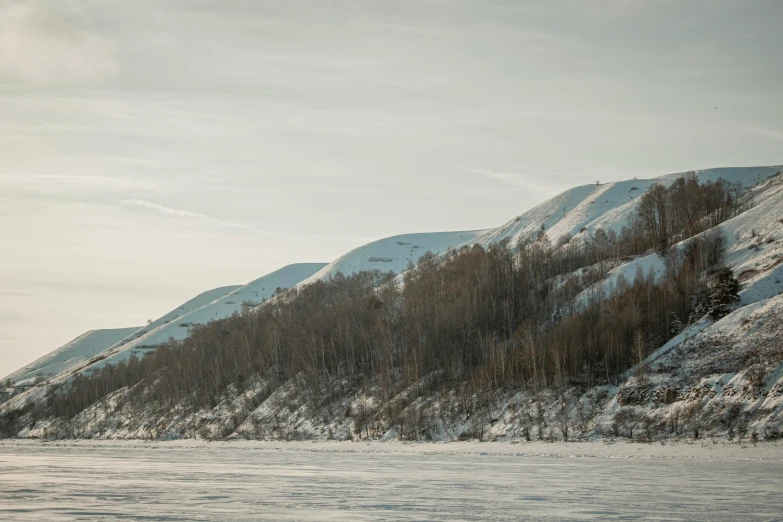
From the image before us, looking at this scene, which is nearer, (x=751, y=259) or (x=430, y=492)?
(x=430, y=492)

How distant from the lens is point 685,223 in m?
124

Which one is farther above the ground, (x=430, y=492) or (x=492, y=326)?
(x=492, y=326)

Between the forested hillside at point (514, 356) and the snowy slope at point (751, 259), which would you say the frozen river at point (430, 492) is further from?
the snowy slope at point (751, 259)

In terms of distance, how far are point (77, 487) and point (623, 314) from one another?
66613 millimetres

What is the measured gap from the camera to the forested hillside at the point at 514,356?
61.0 meters

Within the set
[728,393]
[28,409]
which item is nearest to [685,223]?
[728,393]

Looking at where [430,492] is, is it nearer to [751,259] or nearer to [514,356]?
[514,356]

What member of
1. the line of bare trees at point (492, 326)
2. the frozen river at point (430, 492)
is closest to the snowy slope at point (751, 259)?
the line of bare trees at point (492, 326)

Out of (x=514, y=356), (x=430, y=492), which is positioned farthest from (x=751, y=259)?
(x=430, y=492)

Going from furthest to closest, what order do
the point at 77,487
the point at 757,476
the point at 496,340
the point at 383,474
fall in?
the point at 496,340
the point at 383,474
the point at 757,476
the point at 77,487

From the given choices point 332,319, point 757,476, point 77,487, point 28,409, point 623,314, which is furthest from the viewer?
point 28,409

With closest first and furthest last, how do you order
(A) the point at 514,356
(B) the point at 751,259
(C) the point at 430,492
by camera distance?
(C) the point at 430,492 < (A) the point at 514,356 < (B) the point at 751,259

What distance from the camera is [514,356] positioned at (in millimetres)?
80125

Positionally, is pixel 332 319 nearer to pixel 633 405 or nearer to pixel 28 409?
pixel 633 405
